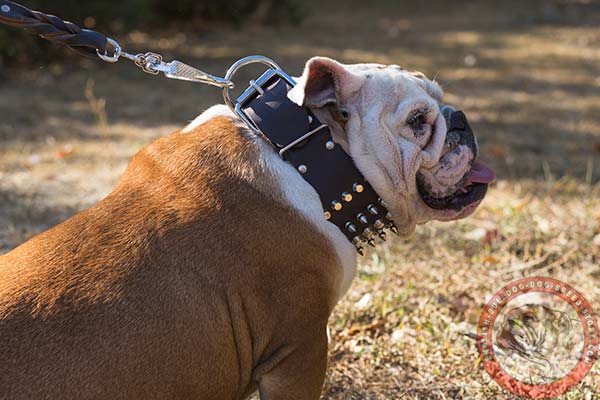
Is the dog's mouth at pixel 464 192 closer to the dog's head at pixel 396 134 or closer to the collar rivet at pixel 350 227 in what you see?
the dog's head at pixel 396 134

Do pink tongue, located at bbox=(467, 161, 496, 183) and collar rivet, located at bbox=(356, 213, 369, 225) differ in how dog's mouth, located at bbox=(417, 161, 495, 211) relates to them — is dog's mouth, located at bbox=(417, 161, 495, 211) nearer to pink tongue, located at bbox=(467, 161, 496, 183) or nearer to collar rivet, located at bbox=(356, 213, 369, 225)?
pink tongue, located at bbox=(467, 161, 496, 183)

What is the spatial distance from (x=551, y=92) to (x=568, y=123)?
3.63 feet

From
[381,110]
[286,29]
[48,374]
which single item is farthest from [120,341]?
[286,29]

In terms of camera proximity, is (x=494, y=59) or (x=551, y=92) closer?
(x=551, y=92)

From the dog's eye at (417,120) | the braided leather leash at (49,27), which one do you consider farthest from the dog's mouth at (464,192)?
the braided leather leash at (49,27)

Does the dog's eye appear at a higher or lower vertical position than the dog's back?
higher

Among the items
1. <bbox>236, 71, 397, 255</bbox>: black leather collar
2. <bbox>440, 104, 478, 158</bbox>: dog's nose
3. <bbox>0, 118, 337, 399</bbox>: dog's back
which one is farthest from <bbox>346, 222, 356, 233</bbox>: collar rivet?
<bbox>440, 104, 478, 158</bbox>: dog's nose

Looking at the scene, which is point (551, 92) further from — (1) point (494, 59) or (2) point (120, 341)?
(2) point (120, 341)

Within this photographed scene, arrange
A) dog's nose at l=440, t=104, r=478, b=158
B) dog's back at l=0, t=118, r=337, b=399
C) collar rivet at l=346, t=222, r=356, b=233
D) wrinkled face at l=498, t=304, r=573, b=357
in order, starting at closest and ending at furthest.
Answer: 1. dog's back at l=0, t=118, r=337, b=399
2. collar rivet at l=346, t=222, r=356, b=233
3. dog's nose at l=440, t=104, r=478, b=158
4. wrinkled face at l=498, t=304, r=573, b=357

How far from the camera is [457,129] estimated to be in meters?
2.68

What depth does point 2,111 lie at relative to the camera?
6.74 m

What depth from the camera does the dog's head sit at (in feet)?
8.02

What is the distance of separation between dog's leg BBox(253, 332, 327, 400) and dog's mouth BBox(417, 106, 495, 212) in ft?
2.13

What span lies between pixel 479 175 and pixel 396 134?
0.43 metres
